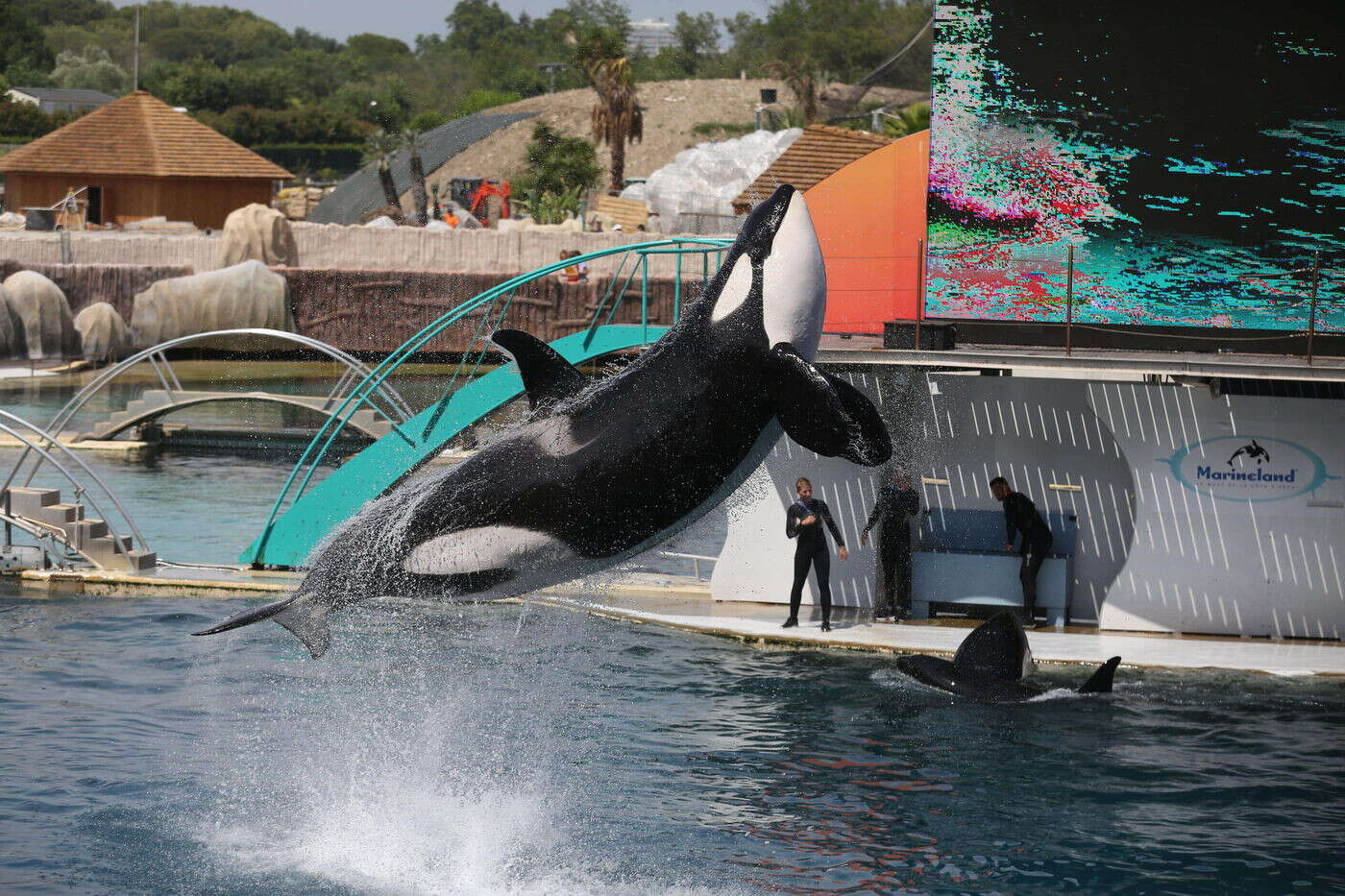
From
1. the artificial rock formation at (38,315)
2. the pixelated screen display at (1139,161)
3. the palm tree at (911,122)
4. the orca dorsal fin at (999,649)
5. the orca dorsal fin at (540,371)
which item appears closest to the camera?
the orca dorsal fin at (540,371)

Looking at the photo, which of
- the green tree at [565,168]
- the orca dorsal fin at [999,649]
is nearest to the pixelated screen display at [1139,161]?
the orca dorsal fin at [999,649]

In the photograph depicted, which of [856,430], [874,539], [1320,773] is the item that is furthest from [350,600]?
[874,539]

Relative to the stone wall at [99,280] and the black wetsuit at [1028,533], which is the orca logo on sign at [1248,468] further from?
the stone wall at [99,280]

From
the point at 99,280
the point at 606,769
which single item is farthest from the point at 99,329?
the point at 606,769

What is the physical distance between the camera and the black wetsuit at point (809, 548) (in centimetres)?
1770

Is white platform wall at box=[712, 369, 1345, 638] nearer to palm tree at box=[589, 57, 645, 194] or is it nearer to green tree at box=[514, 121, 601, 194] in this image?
green tree at box=[514, 121, 601, 194]

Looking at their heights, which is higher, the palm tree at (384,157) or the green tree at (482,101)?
the green tree at (482,101)

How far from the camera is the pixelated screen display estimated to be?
1697 centimetres

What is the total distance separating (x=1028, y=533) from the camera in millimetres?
17641

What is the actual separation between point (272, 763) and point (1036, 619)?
8.73 m

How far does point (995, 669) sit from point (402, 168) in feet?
252

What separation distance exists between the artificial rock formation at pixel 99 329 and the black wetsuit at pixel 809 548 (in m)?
32.3

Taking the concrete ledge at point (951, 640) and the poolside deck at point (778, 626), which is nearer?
the concrete ledge at point (951, 640)

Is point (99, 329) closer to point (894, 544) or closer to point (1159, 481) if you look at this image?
point (894, 544)
